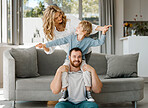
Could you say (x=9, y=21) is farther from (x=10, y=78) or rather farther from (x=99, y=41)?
(x=99, y=41)

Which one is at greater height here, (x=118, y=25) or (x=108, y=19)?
(x=108, y=19)

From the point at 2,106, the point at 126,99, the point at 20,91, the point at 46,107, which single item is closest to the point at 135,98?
the point at 126,99

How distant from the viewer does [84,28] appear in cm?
255

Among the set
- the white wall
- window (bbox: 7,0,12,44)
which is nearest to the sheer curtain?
the white wall

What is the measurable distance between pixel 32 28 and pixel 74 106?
4279 millimetres

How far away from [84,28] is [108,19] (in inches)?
169

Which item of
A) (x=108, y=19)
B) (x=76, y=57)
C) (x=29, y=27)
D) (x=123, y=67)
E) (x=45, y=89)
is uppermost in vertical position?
(x=108, y=19)

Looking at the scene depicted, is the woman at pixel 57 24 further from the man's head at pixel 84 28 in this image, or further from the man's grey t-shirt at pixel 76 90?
the man's grey t-shirt at pixel 76 90

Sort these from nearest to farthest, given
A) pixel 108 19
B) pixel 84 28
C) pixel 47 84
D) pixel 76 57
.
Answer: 1. pixel 76 57
2. pixel 84 28
3. pixel 47 84
4. pixel 108 19

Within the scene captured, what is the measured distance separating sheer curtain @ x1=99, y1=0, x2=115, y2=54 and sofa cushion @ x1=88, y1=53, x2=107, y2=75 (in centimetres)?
252

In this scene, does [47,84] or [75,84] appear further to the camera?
[47,84]

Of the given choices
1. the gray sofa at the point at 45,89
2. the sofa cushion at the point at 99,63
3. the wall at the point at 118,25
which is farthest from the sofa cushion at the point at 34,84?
the wall at the point at 118,25

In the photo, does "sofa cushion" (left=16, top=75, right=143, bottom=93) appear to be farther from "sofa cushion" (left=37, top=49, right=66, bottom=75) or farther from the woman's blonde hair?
the woman's blonde hair

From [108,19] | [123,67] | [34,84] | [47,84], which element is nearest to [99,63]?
[123,67]
